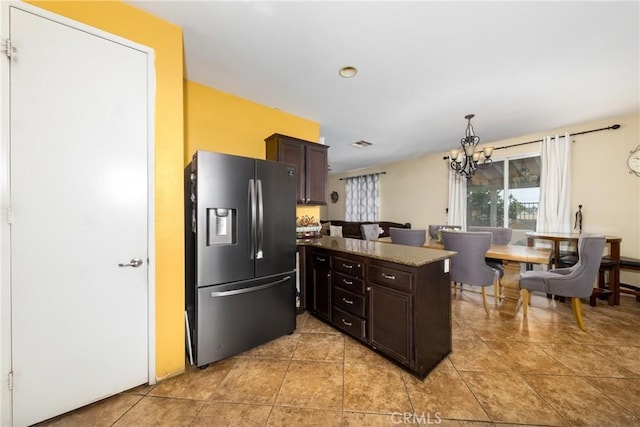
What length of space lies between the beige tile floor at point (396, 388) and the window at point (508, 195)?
8.38ft

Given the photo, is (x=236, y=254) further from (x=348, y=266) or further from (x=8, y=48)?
(x=8, y=48)

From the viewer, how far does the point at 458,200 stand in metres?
5.30

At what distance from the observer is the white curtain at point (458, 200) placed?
17.3 feet

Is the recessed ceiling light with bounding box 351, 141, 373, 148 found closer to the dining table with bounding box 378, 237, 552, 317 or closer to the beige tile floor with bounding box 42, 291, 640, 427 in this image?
the dining table with bounding box 378, 237, 552, 317

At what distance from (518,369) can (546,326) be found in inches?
45.6

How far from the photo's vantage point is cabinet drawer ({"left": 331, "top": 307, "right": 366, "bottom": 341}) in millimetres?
2168

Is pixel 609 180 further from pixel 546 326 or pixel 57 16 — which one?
pixel 57 16

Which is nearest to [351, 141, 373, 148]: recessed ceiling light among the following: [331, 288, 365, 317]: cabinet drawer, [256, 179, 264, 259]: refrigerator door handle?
[256, 179, 264, 259]: refrigerator door handle

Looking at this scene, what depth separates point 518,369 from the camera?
188 centimetres

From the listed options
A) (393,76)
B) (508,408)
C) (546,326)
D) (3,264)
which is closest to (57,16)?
(3,264)

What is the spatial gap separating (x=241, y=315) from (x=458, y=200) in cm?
518

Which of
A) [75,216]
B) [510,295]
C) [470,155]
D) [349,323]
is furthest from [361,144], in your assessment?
[75,216]

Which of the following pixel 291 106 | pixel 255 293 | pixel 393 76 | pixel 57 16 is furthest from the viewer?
pixel 291 106

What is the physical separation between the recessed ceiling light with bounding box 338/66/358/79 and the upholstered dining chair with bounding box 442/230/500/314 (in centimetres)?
213
